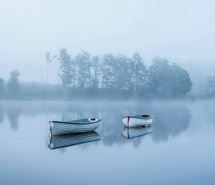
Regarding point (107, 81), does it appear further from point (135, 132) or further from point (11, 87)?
point (135, 132)

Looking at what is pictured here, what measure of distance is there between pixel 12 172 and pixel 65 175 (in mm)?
3630

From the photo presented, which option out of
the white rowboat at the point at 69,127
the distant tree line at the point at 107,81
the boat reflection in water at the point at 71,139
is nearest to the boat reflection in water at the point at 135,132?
the boat reflection in water at the point at 71,139

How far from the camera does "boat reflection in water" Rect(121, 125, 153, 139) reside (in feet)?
108

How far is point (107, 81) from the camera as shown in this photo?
121 m

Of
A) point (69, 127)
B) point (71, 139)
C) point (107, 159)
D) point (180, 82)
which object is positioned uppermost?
point (180, 82)

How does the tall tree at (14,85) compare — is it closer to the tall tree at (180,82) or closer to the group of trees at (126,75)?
the group of trees at (126,75)

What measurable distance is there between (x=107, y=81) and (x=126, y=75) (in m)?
9.57

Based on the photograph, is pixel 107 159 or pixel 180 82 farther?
pixel 180 82

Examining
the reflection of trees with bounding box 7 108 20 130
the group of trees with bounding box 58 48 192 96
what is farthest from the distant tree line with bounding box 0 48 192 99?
the reflection of trees with bounding box 7 108 20 130

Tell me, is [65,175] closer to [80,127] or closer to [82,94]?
[80,127]

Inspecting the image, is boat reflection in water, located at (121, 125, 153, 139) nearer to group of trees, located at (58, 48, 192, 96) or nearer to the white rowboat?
the white rowboat

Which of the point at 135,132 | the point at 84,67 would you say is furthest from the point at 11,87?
the point at 135,132

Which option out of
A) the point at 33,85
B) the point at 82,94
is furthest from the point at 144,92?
the point at 33,85

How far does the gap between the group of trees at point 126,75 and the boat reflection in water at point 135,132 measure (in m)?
77.8
